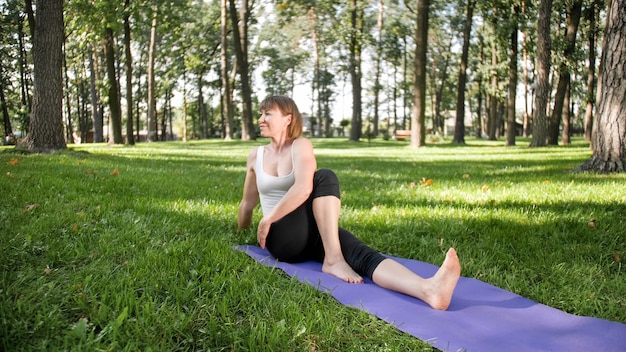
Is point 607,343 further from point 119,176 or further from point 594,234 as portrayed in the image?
point 119,176

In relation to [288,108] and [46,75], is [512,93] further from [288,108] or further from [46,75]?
[288,108]

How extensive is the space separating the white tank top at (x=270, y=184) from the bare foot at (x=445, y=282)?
4.26 feet

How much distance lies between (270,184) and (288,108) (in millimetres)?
625

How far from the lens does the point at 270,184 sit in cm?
343

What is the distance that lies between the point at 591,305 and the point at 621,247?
1.36m

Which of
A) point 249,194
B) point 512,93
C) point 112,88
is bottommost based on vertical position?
point 249,194

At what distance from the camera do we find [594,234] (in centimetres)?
397

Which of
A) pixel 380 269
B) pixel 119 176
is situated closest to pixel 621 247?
pixel 380 269

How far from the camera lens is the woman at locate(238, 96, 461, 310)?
296 centimetres

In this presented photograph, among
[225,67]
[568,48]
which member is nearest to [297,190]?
[568,48]

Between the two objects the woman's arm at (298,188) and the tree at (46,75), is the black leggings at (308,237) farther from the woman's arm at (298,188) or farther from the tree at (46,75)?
the tree at (46,75)

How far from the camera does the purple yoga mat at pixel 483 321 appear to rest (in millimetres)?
2129

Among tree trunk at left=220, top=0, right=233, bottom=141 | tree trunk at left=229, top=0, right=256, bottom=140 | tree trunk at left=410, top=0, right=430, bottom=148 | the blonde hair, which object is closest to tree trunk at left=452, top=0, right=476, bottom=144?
tree trunk at left=410, top=0, right=430, bottom=148

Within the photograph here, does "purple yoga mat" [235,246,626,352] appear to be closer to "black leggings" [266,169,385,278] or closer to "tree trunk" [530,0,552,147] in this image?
"black leggings" [266,169,385,278]
